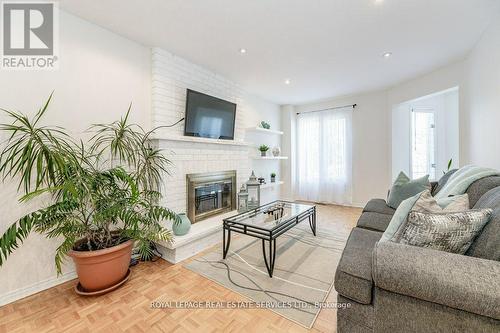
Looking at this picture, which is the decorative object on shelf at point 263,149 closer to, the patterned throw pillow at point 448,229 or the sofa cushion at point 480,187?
the sofa cushion at point 480,187

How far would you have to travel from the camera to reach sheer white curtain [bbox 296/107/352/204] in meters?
4.55

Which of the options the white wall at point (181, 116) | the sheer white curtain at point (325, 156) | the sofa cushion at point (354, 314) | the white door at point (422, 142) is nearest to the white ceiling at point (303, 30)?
the white wall at point (181, 116)

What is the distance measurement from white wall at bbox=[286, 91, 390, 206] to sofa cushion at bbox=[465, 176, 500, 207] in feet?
9.05

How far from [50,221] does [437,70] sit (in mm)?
5014

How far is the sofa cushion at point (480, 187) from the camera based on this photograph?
1440mm

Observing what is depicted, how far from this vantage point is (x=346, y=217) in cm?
375

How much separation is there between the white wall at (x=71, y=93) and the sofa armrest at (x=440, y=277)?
8.40 feet

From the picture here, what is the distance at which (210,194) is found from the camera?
3.05m

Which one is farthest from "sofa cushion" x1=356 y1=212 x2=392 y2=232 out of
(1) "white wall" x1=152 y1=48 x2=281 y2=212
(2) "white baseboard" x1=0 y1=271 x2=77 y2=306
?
(2) "white baseboard" x1=0 y1=271 x2=77 y2=306

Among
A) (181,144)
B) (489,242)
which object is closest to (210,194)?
(181,144)

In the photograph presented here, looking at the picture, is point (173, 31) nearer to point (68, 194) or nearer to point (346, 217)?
point (68, 194)

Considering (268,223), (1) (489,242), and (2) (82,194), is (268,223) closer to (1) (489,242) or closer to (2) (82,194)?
(1) (489,242)

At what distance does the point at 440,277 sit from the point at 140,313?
1.83m

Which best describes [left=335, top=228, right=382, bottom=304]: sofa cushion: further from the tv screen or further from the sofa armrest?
the tv screen
